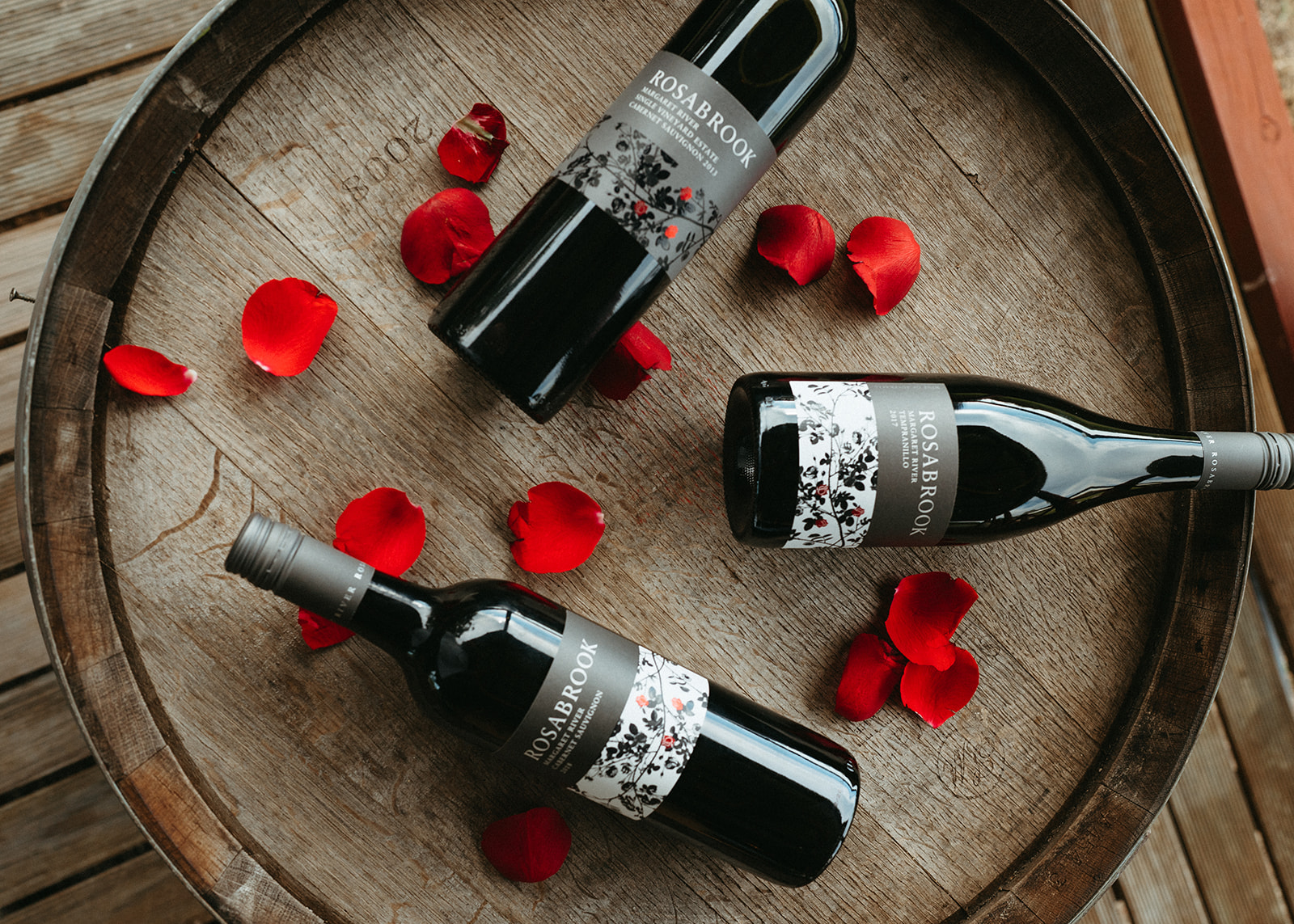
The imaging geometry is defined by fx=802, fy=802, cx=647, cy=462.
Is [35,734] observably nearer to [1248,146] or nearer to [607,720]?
[607,720]

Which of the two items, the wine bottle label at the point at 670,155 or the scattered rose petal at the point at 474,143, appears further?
the scattered rose petal at the point at 474,143

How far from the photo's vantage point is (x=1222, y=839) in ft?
4.68

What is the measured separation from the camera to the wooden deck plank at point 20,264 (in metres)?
1.17

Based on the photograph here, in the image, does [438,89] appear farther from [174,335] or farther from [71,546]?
[71,546]

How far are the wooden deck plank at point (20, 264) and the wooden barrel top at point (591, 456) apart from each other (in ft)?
1.55

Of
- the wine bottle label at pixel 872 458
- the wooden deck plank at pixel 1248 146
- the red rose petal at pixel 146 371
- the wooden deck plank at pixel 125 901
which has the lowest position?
the wooden deck plank at pixel 125 901

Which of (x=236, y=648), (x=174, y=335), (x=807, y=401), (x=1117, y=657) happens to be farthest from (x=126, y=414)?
(x=1117, y=657)

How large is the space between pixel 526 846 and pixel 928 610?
1.81 feet

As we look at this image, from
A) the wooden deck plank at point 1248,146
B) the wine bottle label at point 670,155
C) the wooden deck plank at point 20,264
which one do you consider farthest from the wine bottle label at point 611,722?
the wooden deck plank at point 1248,146

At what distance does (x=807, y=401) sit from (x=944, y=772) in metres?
0.52

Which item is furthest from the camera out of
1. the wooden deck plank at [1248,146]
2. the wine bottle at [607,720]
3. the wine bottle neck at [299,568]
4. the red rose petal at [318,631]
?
the wooden deck plank at [1248,146]

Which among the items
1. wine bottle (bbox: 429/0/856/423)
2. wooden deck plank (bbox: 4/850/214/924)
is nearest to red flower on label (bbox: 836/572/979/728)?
wine bottle (bbox: 429/0/856/423)

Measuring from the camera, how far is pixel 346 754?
90 centimetres

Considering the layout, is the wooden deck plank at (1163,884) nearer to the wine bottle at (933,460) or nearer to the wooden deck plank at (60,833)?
the wine bottle at (933,460)
